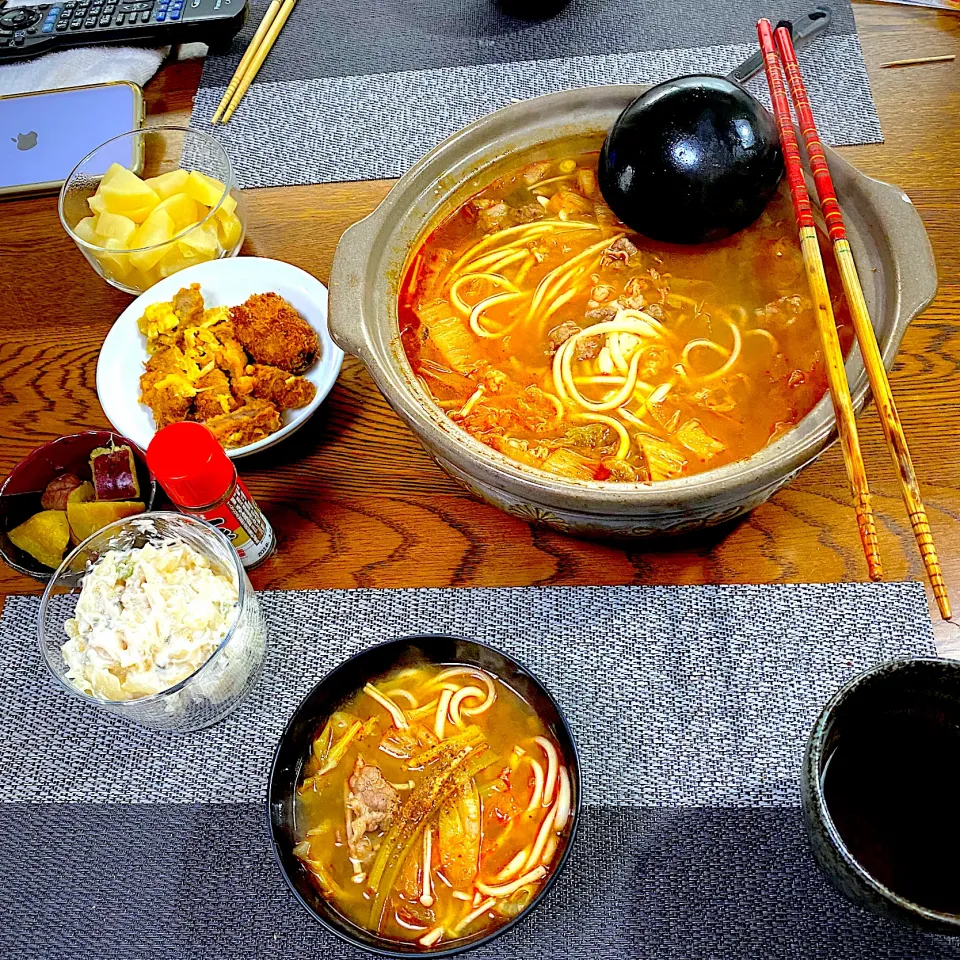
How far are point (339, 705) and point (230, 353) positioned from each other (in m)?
0.75

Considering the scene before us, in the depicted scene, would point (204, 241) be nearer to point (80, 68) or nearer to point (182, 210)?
point (182, 210)

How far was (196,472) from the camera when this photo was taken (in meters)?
1.47

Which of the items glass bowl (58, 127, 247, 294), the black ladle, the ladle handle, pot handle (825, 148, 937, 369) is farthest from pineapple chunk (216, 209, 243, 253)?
pot handle (825, 148, 937, 369)

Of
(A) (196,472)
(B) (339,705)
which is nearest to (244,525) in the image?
(A) (196,472)

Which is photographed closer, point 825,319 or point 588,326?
point 825,319

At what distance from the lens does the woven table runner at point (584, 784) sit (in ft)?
4.30

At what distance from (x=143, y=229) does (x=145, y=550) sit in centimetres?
83

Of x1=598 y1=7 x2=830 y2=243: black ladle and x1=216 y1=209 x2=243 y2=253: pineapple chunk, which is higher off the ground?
x1=598 y1=7 x2=830 y2=243: black ladle

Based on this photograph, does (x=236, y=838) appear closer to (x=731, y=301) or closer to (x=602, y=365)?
(x=602, y=365)

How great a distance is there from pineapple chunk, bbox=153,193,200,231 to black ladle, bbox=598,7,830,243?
3.11ft

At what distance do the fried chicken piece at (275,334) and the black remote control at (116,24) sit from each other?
109 cm

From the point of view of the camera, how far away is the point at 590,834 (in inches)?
54.1

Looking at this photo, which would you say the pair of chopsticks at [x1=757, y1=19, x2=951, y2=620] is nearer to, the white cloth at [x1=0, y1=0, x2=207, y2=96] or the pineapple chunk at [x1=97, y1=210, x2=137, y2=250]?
the pineapple chunk at [x1=97, y1=210, x2=137, y2=250]

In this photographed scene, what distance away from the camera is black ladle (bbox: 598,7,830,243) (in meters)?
1.48
